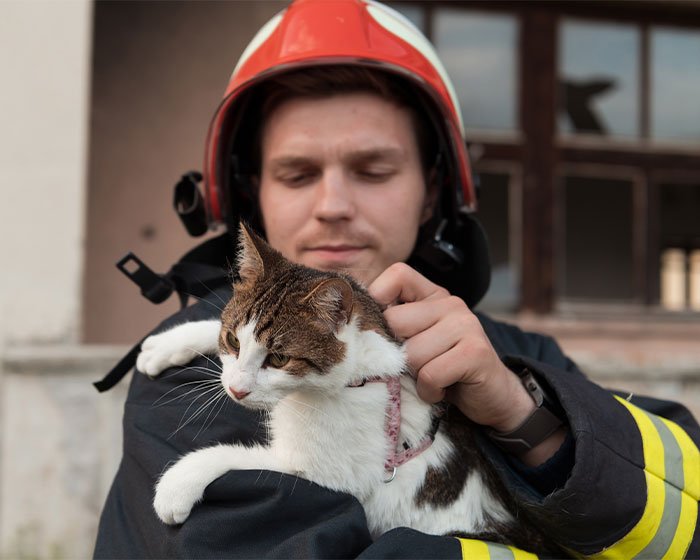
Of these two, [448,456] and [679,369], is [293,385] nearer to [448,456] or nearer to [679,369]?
[448,456]

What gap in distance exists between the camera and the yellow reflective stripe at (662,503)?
1.17m

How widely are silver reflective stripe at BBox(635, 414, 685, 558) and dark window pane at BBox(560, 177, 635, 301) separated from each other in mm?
3511

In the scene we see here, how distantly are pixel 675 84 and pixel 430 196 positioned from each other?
329 cm

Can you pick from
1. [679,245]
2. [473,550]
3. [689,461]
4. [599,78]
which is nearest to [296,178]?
[473,550]

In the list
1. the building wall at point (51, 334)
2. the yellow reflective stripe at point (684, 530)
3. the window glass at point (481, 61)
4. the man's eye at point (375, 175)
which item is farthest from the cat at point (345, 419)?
the window glass at point (481, 61)

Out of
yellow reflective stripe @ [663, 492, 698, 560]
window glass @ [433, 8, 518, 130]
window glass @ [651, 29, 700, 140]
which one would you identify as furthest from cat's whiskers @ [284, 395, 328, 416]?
window glass @ [651, 29, 700, 140]

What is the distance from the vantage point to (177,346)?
1303 mm

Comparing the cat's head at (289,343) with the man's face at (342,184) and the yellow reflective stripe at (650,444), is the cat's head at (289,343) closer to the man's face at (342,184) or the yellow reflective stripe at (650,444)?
the man's face at (342,184)

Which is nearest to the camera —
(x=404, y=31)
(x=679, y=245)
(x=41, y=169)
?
(x=404, y=31)

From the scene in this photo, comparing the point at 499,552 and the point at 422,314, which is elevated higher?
the point at 422,314

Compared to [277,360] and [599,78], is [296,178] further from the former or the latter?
[599,78]

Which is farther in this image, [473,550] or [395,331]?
[395,331]

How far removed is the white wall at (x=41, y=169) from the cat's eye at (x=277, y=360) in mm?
2203

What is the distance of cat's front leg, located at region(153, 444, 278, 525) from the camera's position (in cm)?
110
